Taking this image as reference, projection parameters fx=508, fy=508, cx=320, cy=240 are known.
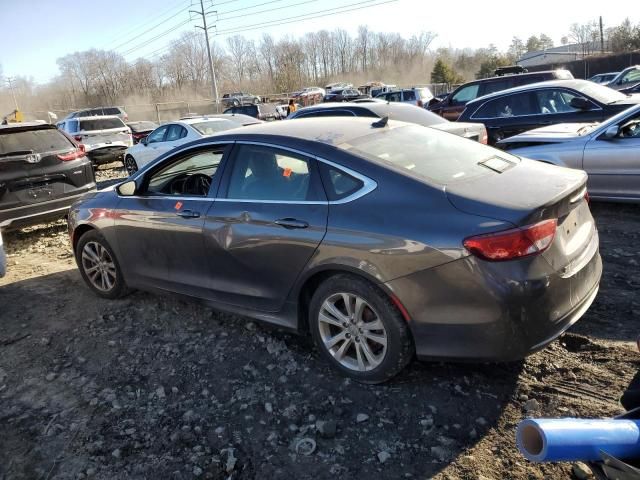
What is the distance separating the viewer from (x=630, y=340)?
3.47m

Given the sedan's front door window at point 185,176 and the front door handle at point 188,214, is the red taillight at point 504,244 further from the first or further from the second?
the sedan's front door window at point 185,176

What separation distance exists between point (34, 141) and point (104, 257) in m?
3.45

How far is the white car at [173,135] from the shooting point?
11.8 meters

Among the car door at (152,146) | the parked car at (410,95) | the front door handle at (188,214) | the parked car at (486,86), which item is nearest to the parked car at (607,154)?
the front door handle at (188,214)

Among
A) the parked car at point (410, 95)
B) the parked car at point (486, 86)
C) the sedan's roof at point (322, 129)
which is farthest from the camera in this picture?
the parked car at point (410, 95)

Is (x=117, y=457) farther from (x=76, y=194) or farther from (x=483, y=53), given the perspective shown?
(x=483, y=53)

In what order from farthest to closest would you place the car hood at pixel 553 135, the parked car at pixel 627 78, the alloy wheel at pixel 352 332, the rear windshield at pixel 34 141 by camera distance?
the parked car at pixel 627 78, the rear windshield at pixel 34 141, the car hood at pixel 553 135, the alloy wheel at pixel 352 332

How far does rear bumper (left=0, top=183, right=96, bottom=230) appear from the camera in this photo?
265 inches

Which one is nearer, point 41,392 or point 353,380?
point 353,380

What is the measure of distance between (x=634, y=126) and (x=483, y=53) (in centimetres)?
9407

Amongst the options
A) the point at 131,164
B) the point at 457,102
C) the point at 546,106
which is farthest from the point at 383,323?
the point at 457,102

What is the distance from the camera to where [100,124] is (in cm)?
1698

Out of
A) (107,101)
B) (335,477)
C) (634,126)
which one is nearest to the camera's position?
(335,477)

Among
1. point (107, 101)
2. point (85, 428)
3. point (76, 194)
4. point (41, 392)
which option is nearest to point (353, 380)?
point (85, 428)
